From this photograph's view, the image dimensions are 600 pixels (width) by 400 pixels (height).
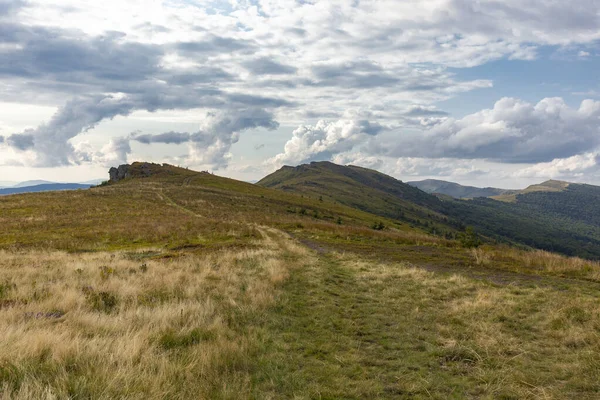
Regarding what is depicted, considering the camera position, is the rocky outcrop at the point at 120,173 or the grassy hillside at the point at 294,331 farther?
the rocky outcrop at the point at 120,173

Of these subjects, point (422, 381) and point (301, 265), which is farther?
point (301, 265)

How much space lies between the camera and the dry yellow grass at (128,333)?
18.9 ft

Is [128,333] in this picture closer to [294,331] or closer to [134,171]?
[294,331]

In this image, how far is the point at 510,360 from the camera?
8227mm

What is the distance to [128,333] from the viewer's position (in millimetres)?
8195

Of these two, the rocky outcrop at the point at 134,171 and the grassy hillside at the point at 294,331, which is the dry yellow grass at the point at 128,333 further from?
the rocky outcrop at the point at 134,171

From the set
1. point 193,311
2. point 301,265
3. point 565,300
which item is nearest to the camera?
point 193,311

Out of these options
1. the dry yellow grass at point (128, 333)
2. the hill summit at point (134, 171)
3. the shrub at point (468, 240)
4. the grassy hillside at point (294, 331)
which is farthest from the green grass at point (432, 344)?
the hill summit at point (134, 171)

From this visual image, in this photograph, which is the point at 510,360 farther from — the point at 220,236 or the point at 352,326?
the point at 220,236

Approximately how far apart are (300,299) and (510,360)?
7.37m

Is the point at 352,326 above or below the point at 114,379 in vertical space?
below

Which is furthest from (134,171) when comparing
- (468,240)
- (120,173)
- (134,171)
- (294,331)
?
(294,331)

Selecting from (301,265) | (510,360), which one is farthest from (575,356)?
(301,265)

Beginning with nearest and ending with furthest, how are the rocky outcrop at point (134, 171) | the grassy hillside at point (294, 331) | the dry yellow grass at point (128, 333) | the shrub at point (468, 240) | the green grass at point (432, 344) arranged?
the dry yellow grass at point (128, 333) < the grassy hillside at point (294, 331) < the green grass at point (432, 344) < the shrub at point (468, 240) < the rocky outcrop at point (134, 171)
